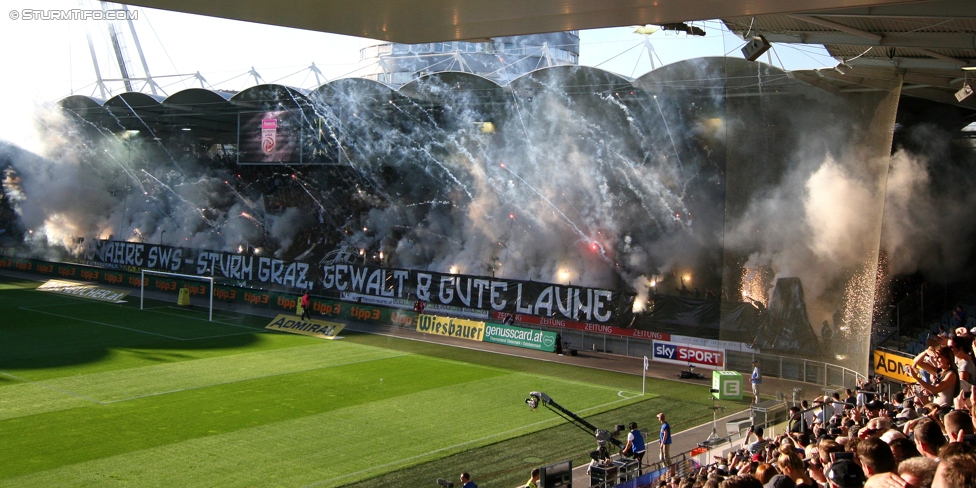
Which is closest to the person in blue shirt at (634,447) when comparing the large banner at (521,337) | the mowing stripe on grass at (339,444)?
the mowing stripe on grass at (339,444)

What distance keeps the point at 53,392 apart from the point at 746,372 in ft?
68.7

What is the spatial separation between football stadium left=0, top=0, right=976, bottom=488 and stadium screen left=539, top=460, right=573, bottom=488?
0.05 meters

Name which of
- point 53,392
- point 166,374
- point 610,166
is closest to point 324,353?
point 166,374

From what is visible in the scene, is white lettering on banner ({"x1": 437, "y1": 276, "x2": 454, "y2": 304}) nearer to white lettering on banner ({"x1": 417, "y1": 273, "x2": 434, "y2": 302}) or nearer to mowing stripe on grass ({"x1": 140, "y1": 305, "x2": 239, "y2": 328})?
white lettering on banner ({"x1": 417, "y1": 273, "x2": 434, "y2": 302})

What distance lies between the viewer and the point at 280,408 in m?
21.1

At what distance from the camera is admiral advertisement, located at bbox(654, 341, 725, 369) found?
2600cm

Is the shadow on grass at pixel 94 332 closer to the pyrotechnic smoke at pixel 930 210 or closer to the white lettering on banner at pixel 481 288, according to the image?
the white lettering on banner at pixel 481 288

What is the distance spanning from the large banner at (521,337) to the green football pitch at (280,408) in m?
1.83

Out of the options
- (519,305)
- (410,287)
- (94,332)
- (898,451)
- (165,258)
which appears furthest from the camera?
(165,258)

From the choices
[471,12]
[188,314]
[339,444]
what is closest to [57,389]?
[339,444]

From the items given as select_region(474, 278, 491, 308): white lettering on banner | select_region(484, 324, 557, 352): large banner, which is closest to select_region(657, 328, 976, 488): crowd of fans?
select_region(484, 324, 557, 352): large banner

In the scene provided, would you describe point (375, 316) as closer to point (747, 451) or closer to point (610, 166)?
point (610, 166)

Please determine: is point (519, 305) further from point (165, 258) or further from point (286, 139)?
point (165, 258)

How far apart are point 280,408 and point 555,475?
1036 centimetres
